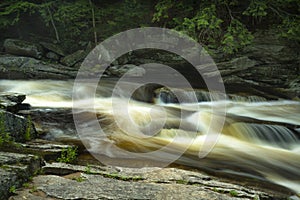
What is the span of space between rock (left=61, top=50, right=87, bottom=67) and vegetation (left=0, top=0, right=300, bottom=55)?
119 centimetres

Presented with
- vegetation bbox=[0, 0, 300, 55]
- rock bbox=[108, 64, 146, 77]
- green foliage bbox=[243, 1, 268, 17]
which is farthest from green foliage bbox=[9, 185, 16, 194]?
green foliage bbox=[243, 1, 268, 17]

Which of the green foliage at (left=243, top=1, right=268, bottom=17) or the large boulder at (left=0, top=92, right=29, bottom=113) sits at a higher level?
the green foliage at (left=243, top=1, right=268, bottom=17)

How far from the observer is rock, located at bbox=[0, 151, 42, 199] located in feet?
9.85

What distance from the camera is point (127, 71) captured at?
13.3 metres

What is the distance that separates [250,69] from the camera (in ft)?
43.4

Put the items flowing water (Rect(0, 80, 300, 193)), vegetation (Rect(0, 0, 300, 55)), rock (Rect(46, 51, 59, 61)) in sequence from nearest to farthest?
flowing water (Rect(0, 80, 300, 193)) → vegetation (Rect(0, 0, 300, 55)) → rock (Rect(46, 51, 59, 61))

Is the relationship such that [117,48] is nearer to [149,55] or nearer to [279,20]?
[149,55]

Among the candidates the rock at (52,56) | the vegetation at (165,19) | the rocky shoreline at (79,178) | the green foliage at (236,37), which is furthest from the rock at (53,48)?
the green foliage at (236,37)

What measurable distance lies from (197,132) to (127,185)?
12.9 feet

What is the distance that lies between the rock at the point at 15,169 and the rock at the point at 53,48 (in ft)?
37.6

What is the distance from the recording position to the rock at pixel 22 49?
1387 centimetres

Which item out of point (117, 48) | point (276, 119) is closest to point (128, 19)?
point (117, 48)

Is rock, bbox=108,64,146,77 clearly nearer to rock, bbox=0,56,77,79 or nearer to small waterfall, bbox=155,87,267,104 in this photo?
rock, bbox=0,56,77,79

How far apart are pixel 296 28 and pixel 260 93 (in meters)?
2.97
